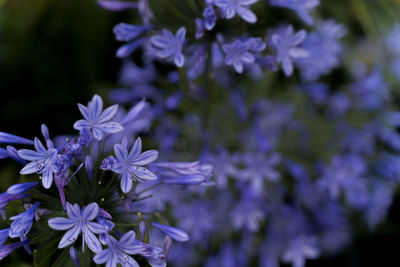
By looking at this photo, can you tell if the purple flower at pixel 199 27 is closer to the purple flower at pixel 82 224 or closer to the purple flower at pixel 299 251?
the purple flower at pixel 82 224

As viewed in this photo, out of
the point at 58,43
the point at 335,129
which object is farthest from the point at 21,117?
the point at 335,129

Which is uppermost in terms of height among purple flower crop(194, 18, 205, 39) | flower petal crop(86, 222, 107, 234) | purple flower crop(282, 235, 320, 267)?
purple flower crop(194, 18, 205, 39)

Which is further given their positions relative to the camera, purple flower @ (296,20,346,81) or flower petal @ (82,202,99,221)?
purple flower @ (296,20,346,81)

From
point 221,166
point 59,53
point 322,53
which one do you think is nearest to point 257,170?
point 221,166

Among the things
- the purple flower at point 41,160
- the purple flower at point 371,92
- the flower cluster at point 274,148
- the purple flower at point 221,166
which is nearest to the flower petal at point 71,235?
the purple flower at point 41,160

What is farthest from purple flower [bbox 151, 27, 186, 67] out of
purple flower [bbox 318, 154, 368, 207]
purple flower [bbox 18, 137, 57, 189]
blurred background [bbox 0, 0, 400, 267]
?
purple flower [bbox 318, 154, 368, 207]

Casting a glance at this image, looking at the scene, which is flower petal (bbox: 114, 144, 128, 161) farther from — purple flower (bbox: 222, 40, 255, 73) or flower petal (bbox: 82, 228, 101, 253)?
purple flower (bbox: 222, 40, 255, 73)
